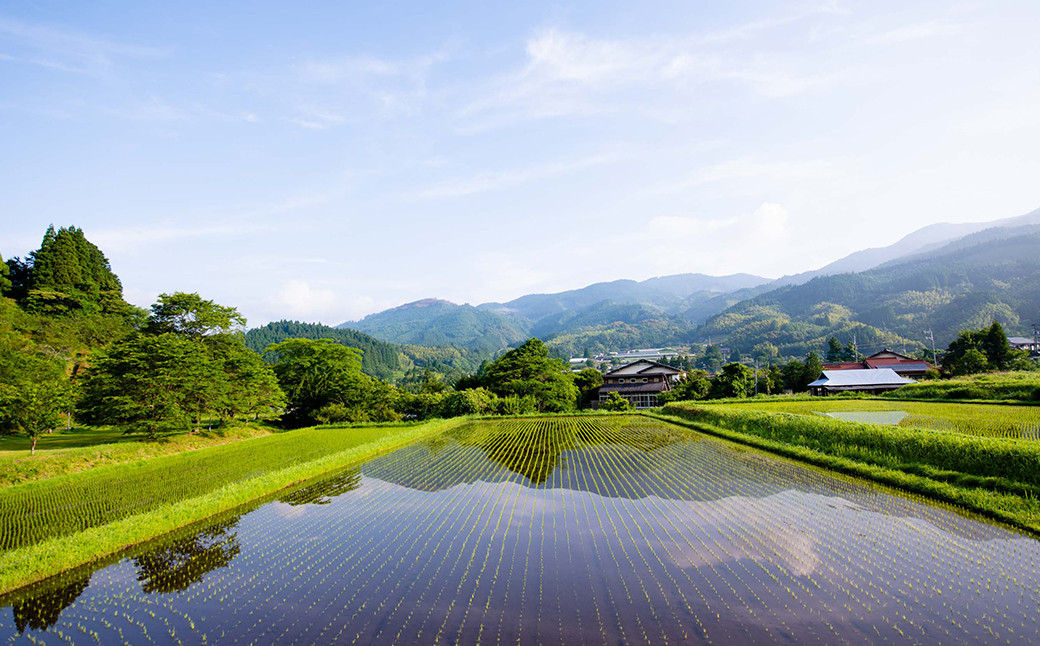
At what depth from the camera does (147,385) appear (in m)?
20.3

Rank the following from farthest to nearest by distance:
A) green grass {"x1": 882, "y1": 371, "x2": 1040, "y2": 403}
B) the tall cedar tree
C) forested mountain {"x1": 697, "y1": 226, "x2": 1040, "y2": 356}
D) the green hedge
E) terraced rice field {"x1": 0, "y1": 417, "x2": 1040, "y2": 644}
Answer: forested mountain {"x1": 697, "y1": 226, "x2": 1040, "y2": 356} < the tall cedar tree < green grass {"x1": 882, "y1": 371, "x2": 1040, "y2": 403} < the green hedge < terraced rice field {"x1": 0, "y1": 417, "x2": 1040, "y2": 644}

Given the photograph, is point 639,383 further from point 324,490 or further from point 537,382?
point 324,490

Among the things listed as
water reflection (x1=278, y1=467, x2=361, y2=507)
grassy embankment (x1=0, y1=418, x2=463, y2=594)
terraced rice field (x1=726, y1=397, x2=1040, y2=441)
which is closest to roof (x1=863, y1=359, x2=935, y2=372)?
terraced rice field (x1=726, y1=397, x2=1040, y2=441)

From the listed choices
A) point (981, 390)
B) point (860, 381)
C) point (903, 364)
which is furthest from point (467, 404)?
point (903, 364)

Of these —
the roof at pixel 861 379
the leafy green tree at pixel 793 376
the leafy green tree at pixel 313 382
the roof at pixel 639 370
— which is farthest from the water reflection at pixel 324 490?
the leafy green tree at pixel 793 376

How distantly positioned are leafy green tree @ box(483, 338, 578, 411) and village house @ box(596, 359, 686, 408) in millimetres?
6919

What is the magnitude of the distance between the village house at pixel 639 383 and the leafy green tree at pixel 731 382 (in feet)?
22.3

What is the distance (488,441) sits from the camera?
21391 millimetres

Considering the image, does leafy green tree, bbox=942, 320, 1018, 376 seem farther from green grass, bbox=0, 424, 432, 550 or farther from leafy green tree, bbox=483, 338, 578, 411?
green grass, bbox=0, 424, 432, 550

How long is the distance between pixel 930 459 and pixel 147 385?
92.6 ft

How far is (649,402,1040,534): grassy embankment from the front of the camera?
330 inches

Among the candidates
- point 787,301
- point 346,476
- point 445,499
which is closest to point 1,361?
point 346,476

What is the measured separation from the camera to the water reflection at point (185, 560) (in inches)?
269

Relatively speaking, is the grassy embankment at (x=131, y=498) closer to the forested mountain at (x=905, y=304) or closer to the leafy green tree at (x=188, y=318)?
the leafy green tree at (x=188, y=318)
